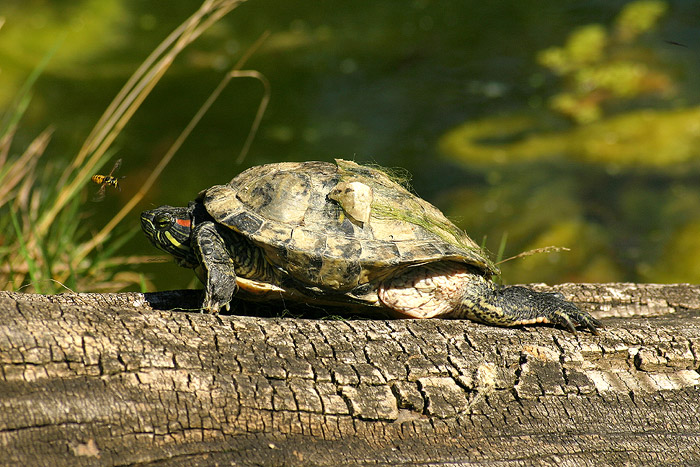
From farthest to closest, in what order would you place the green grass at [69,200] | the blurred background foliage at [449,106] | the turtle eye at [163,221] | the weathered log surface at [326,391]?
the blurred background foliage at [449,106], the green grass at [69,200], the turtle eye at [163,221], the weathered log surface at [326,391]

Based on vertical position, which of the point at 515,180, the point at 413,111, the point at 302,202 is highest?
the point at 302,202

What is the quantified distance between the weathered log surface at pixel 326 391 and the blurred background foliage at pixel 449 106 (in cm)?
459

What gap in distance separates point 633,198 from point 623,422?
5.82 metres

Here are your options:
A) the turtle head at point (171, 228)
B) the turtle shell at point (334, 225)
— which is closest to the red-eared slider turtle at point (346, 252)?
the turtle shell at point (334, 225)

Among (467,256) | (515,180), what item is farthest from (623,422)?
(515,180)

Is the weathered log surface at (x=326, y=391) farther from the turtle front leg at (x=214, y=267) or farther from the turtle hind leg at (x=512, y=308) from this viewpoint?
the turtle front leg at (x=214, y=267)

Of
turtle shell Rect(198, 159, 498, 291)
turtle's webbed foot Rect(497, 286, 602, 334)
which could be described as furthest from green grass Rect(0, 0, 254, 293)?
turtle's webbed foot Rect(497, 286, 602, 334)

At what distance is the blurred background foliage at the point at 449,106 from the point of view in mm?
7098

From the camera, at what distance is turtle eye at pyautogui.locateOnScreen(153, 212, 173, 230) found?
2699mm

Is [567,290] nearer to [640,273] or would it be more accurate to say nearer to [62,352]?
[62,352]

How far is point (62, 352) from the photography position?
175cm

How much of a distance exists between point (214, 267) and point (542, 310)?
4.08 ft

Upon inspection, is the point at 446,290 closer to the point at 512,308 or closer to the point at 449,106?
the point at 512,308

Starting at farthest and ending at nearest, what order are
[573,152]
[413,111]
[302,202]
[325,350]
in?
[413,111]
[573,152]
[302,202]
[325,350]
